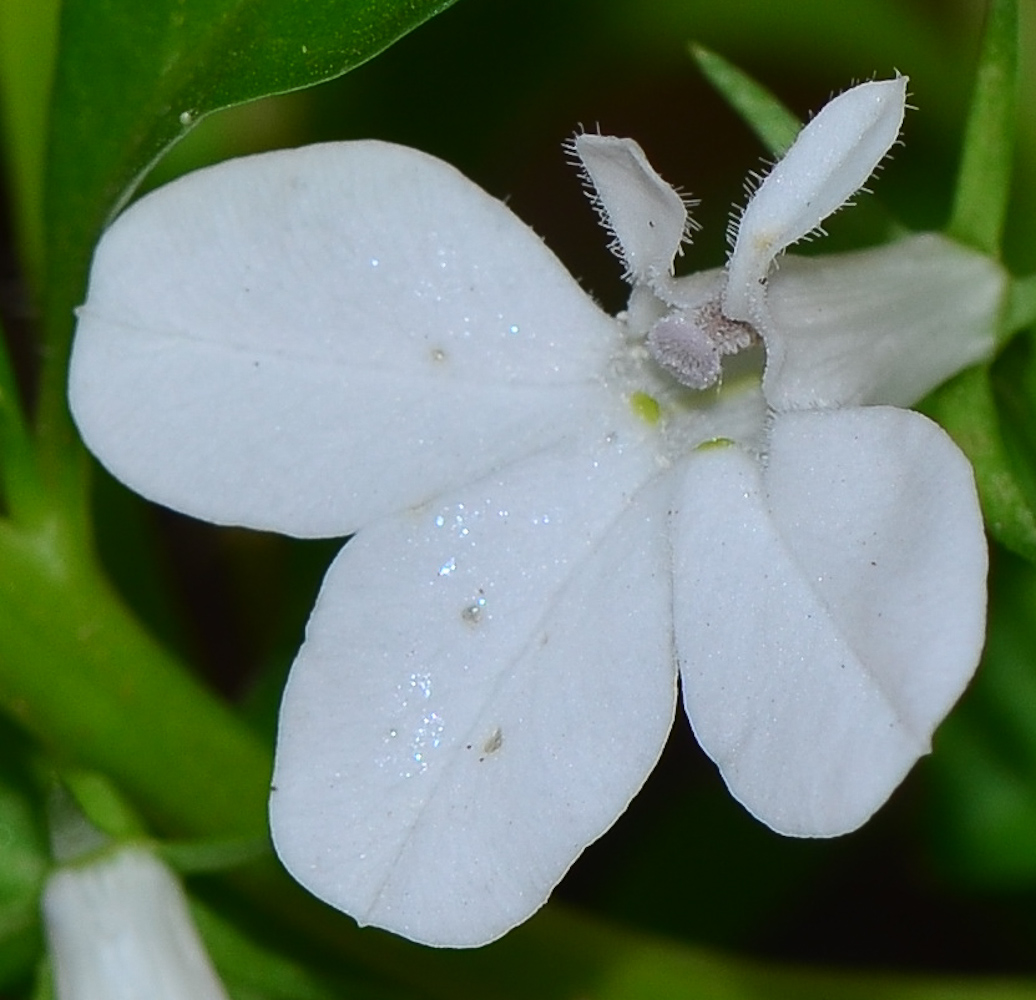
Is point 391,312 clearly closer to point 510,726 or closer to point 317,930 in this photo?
point 510,726

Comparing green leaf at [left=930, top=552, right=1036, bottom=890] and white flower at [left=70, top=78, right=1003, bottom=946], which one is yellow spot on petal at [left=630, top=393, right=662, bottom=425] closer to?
white flower at [left=70, top=78, right=1003, bottom=946]

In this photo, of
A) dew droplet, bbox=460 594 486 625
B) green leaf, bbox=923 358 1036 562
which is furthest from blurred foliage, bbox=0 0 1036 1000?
dew droplet, bbox=460 594 486 625

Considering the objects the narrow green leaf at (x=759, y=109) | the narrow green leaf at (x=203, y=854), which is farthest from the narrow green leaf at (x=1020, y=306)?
the narrow green leaf at (x=203, y=854)

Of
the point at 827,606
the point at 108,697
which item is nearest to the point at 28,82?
the point at 108,697

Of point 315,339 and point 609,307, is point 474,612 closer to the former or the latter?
point 315,339

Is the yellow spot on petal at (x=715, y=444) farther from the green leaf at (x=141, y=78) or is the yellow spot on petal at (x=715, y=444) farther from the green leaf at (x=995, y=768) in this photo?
the green leaf at (x=995, y=768)
